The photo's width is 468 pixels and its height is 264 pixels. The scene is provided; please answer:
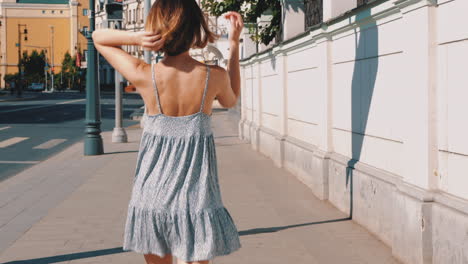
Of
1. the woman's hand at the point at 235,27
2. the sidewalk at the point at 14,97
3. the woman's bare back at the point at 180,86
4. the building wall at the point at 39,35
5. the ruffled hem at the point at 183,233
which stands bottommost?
the ruffled hem at the point at 183,233

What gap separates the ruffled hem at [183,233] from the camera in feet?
9.70

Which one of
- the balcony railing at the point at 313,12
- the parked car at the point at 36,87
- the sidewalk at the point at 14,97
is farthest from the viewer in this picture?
the parked car at the point at 36,87

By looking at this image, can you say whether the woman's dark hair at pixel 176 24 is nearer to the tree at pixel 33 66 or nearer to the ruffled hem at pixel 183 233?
the ruffled hem at pixel 183 233

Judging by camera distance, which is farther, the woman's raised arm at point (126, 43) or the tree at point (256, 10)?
the tree at point (256, 10)

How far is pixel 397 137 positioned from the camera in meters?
6.55

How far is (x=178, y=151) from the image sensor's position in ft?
9.81

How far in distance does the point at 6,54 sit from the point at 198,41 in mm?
127256

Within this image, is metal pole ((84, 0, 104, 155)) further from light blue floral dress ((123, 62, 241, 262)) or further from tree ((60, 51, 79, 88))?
tree ((60, 51, 79, 88))

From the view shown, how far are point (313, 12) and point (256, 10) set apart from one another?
480 centimetres

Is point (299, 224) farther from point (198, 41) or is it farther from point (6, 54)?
point (6, 54)

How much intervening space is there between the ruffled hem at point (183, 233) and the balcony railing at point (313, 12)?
27.1ft

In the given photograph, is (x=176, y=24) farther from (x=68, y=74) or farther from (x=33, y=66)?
(x=68, y=74)

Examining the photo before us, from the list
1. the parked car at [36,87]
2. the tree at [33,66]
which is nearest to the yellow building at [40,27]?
the tree at [33,66]

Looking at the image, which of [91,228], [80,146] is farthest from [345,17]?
[80,146]
